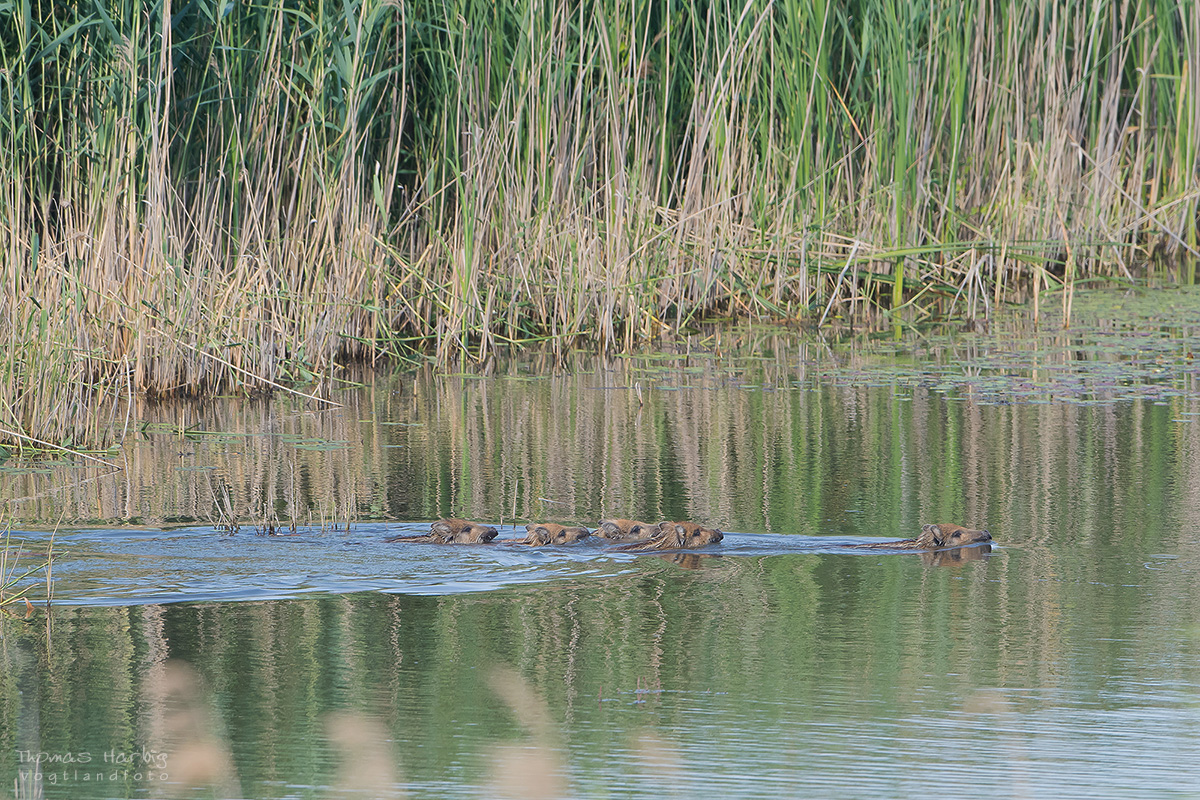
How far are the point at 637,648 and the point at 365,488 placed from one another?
2.39m

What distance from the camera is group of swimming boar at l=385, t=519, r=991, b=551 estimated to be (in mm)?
5711

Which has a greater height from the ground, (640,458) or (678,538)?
(640,458)

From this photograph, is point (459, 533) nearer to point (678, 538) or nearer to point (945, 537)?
point (678, 538)

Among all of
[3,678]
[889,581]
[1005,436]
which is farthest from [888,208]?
[3,678]

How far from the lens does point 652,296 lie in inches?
416

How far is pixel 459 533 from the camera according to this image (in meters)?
5.78

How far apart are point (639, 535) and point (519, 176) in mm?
4873

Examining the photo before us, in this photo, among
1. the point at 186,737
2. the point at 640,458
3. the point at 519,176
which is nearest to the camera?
the point at 186,737

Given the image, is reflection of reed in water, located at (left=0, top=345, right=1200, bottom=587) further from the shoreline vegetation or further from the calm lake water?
the shoreline vegetation

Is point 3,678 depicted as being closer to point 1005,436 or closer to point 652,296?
point 1005,436

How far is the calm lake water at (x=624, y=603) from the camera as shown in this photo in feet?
12.2

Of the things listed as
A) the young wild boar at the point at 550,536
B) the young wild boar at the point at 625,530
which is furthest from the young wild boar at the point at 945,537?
the young wild boar at the point at 550,536

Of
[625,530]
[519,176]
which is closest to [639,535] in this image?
[625,530]

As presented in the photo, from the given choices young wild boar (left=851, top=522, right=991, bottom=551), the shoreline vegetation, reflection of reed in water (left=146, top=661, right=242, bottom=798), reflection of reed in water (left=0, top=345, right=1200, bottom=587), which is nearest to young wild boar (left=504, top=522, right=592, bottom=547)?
reflection of reed in water (left=0, top=345, right=1200, bottom=587)
